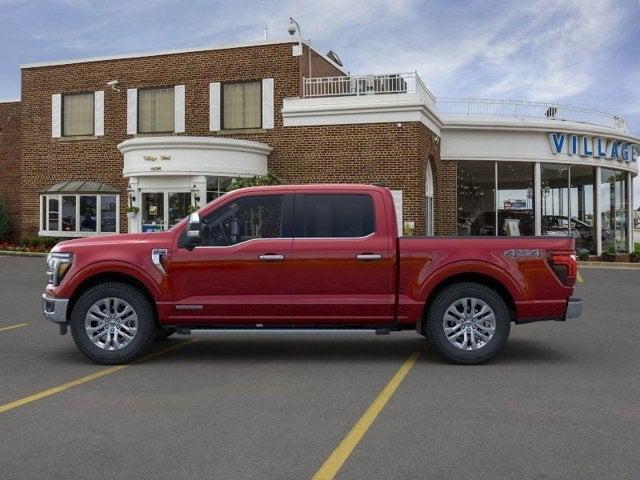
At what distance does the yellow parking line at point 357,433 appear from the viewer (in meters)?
4.40

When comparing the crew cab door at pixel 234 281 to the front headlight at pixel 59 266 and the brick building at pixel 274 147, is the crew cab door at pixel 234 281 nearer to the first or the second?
the front headlight at pixel 59 266

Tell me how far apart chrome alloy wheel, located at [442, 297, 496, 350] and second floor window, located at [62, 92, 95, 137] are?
23503mm

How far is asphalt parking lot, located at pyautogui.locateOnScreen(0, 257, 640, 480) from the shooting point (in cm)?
453

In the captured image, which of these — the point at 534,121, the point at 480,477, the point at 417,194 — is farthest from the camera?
the point at 534,121

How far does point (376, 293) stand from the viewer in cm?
769

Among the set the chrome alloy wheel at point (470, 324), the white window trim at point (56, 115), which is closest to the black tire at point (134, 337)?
the chrome alloy wheel at point (470, 324)

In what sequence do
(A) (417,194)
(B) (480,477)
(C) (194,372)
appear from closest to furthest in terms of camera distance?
1. (B) (480,477)
2. (C) (194,372)
3. (A) (417,194)

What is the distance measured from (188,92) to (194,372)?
20766 millimetres

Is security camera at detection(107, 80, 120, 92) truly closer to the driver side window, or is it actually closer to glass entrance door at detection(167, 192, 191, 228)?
glass entrance door at detection(167, 192, 191, 228)

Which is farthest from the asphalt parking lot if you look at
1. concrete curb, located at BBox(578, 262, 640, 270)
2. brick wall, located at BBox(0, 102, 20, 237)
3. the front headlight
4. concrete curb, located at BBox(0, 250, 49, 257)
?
brick wall, located at BBox(0, 102, 20, 237)

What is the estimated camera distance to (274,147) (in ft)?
82.7

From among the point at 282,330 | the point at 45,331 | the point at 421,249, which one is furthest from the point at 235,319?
the point at 45,331

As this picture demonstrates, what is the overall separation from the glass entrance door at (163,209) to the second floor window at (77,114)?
5.67 meters

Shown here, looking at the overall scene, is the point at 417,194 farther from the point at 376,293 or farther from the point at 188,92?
the point at 376,293
